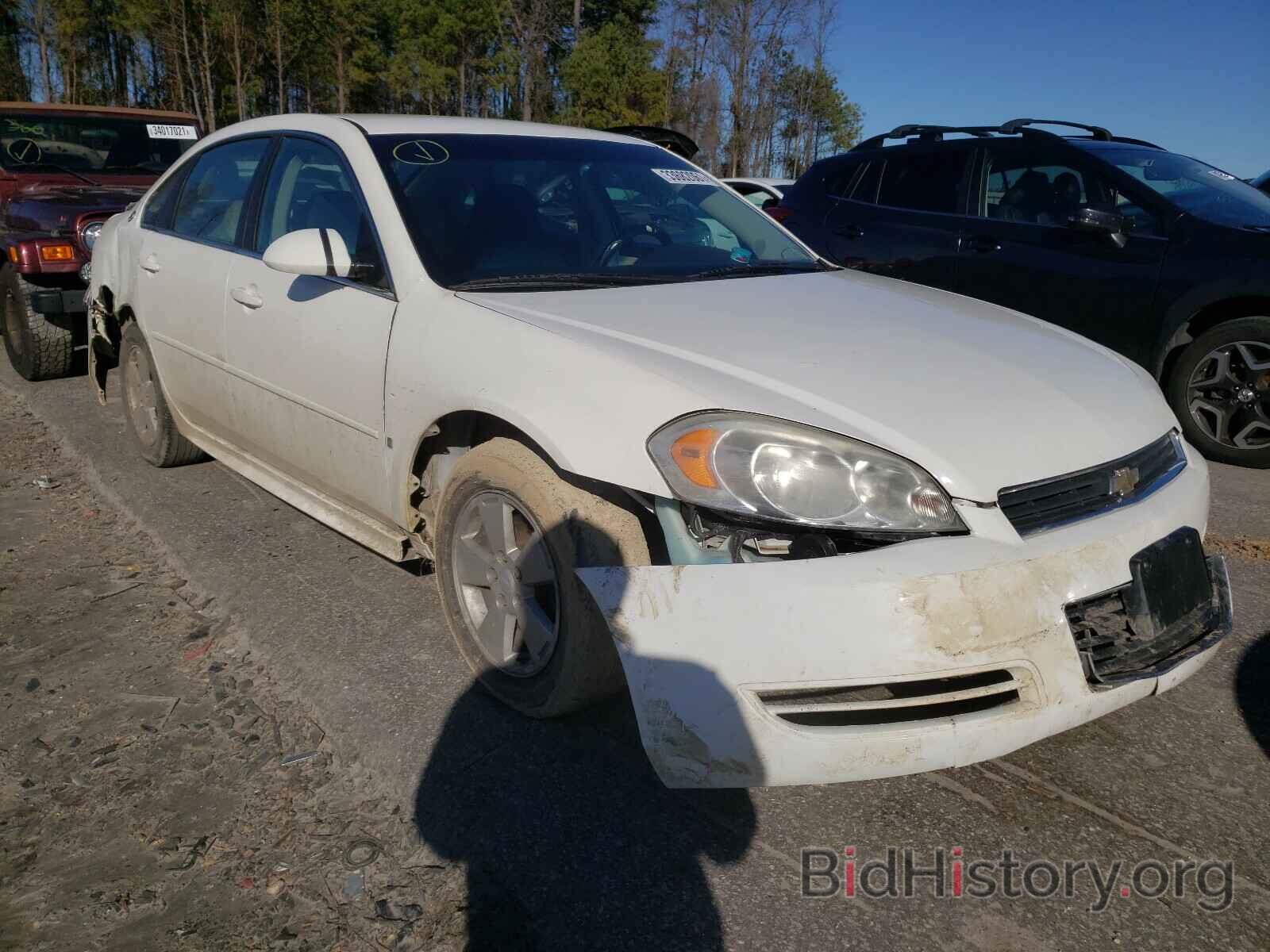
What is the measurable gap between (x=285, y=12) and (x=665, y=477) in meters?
37.0

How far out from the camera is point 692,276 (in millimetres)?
2998

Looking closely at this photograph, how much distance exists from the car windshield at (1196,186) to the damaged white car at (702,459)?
289 cm

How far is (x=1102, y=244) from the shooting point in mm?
5215

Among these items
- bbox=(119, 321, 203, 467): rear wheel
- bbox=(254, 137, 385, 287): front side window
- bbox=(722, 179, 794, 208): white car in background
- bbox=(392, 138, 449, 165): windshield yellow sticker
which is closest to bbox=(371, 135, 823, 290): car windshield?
bbox=(392, 138, 449, 165): windshield yellow sticker

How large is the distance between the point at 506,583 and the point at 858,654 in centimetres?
102

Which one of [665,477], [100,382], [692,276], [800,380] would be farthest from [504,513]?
[100,382]

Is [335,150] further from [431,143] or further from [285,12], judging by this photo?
[285,12]

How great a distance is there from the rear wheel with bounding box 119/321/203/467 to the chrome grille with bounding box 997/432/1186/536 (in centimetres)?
381

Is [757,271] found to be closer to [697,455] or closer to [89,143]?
[697,455]

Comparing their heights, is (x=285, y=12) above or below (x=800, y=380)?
above

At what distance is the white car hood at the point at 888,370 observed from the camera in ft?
6.61

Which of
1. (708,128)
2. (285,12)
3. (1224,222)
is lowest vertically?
(1224,222)

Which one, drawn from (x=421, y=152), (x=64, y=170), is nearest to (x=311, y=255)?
(x=421, y=152)

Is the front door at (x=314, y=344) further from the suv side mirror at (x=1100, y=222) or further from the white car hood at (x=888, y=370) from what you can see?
the suv side mirror at (x=1100, y=222)
